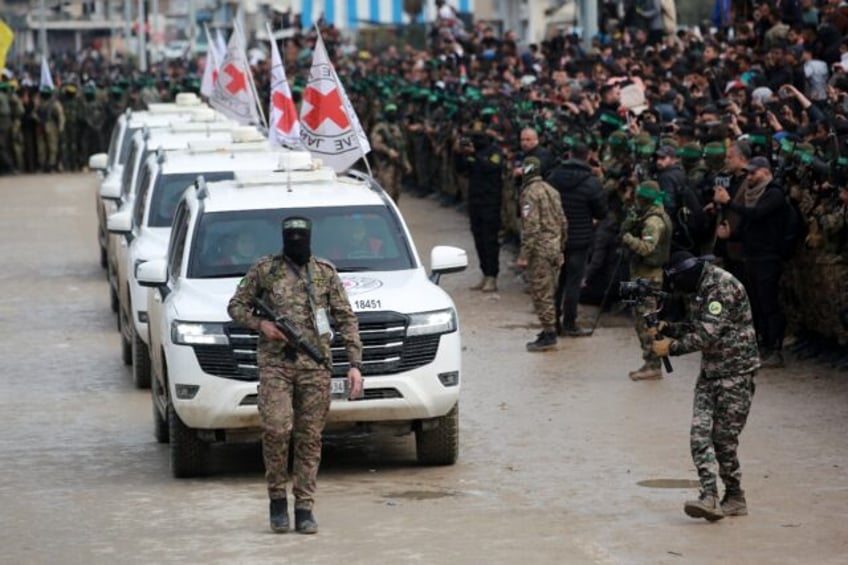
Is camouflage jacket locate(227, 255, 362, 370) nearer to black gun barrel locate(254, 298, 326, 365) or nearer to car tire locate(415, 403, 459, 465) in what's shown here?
black gun barrel locate(254, 298, 326, 365)

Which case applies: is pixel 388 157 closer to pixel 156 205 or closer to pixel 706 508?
pixel 156 205

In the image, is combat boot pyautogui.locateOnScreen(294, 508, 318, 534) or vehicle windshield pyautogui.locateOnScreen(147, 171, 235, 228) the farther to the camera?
vehicle windshield pyautogui.locateOnScreen(147, 171, 235, 228)

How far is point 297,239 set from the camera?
11117 mm

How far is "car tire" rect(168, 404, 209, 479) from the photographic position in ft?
42.1

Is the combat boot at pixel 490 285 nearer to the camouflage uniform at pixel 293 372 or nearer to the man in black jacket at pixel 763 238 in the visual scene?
the man in black jacket at pixel 763 238

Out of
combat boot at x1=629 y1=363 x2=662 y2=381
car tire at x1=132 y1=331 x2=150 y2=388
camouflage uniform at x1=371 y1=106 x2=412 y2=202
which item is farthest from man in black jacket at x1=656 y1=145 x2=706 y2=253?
camouflage uniform at x1=371 y1=106 x2=412 y2=202

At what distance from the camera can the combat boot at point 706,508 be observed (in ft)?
36.6

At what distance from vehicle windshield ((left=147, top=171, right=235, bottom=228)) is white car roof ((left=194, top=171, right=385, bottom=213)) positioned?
3427mm

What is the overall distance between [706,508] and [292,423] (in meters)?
2.14

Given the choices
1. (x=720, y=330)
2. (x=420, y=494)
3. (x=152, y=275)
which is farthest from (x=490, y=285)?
(x=720, y=330)

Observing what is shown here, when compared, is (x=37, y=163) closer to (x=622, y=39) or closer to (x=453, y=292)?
(x=622, y=39)

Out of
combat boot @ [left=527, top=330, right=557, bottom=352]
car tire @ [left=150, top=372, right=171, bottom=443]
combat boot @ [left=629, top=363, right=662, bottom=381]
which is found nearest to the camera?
car tire @ [left=150, top=372, right=171, bottom=443]

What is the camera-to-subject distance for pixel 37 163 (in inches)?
1735

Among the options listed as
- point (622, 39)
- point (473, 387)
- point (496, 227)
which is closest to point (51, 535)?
point (473, 387)
